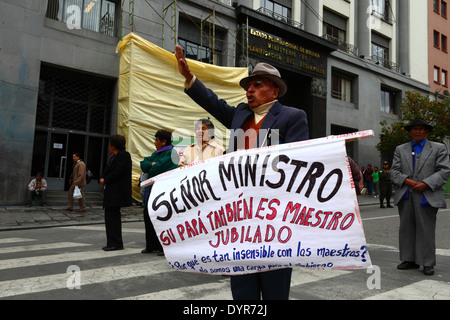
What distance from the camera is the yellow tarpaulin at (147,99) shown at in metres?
13.6

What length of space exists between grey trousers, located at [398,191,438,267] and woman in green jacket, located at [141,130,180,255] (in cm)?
338

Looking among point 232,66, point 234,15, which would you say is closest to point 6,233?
point 232,66

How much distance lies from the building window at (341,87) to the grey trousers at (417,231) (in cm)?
2035

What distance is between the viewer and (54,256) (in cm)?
516

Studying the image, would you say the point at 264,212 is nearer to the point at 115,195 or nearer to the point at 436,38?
the point at 115,195

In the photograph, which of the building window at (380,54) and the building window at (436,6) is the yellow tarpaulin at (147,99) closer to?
the building window at (380,54)

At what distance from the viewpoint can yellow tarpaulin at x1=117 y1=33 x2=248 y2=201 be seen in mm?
13613

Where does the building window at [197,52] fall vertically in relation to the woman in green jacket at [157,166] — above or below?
above

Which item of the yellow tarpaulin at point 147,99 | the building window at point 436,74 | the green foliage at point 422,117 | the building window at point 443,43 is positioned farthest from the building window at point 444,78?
the yellow tarpaulin at point 147,99

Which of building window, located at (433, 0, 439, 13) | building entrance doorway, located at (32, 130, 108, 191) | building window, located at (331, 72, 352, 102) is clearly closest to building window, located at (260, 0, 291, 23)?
building window, located at (331, 72, 352, 102)

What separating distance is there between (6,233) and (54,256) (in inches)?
123

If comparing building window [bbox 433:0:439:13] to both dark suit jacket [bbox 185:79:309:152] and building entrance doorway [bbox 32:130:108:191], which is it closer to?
building entrance doorway [bbox 32:130:108:191]

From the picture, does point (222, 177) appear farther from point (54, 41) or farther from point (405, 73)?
point (405, 73)

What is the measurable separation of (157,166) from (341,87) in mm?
21677
